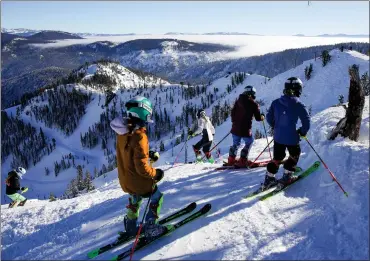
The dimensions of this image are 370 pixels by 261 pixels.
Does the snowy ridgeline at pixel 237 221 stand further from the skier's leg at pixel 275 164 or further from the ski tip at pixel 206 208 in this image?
the skier's leg at pixel 275 164

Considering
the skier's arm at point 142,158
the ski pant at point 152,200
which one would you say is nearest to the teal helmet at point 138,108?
the skier's arm at point 142,158

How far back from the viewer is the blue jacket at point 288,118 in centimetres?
840

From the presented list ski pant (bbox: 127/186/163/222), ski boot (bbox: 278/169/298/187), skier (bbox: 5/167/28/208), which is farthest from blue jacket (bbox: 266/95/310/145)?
skier (bbox: 5/167/28/208)

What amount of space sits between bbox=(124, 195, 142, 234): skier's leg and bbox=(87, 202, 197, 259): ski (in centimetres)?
18

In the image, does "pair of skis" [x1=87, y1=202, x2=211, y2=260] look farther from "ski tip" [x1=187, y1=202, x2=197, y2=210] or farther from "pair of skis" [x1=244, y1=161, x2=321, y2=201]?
"pair of skis" [x1=244, y1=161, x2=321, y2=201]

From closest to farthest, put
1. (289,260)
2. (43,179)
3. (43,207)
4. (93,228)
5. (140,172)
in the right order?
(289,260), (140,172), (93,228), (43,207), (43,179)

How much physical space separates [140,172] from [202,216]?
7.68 feet

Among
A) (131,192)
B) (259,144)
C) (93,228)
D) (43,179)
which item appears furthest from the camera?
(43,179)

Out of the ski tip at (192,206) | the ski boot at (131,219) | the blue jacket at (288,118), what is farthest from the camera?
the ski tip at (192,206)

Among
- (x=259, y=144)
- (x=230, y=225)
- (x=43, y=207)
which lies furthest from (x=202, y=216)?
(x=259, y=144)

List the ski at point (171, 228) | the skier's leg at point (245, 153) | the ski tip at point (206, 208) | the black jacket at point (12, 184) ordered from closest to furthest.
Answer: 1. the ski at point (171, 228)
2. the ski tip at point (206, 208)
3. the skier's leg at point (245, 153)
4. the black jacket at point (12, 184)

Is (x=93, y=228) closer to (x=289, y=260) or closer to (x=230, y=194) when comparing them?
(x=230, y=194)

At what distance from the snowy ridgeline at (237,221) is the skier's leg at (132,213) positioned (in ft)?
1.33

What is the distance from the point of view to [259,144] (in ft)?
62.8
